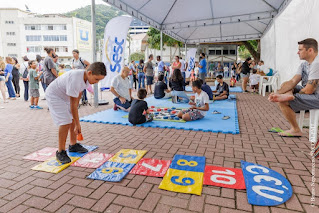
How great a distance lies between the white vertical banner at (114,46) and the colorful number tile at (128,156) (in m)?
4.11

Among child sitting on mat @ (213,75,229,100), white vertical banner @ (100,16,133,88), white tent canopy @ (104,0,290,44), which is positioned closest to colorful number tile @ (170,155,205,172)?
white vertical banner @ (100,16,133,88)

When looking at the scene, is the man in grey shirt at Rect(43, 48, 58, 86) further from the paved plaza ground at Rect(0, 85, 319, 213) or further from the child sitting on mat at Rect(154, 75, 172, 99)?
the child sitting on mat at Rect(154, 75, 172, 99)

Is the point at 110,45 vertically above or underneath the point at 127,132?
above

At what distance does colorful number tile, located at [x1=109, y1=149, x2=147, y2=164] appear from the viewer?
9.86 feet

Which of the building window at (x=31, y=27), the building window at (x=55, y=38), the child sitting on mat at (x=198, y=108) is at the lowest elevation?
the child sitting on mat at (x=198, y=108)

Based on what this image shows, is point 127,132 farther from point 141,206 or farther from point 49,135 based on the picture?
point 141,206

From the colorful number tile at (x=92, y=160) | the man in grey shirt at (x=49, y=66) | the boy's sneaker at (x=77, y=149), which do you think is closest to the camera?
the colorful number tile at (x=92, y=160)

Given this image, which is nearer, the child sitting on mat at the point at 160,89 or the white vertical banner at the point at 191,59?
the child sitting on mat at the point at 160,89

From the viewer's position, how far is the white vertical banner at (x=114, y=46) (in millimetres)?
6871

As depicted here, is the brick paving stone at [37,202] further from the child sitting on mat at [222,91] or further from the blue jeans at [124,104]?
the child sitting on mat at [222,91]

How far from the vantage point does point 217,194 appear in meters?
2.18

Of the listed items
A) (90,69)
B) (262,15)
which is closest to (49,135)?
(90,69)

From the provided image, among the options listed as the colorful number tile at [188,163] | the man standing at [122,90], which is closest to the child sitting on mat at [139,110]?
the man standing at [122,90]

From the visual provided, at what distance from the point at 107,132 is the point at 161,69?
7108mm
